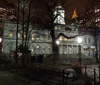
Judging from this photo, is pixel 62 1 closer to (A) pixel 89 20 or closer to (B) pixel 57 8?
(B) pixel 57 8

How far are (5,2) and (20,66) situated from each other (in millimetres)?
9895

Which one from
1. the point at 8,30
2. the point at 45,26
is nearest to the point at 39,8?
the point at 45,26

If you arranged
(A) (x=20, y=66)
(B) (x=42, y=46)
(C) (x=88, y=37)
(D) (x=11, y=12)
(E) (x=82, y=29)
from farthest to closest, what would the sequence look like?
(C) (x=88, y=37) → (B) (x=42, y=46) → (D) (x=11, y=12) → (E) (x=82, y=29) → (A) (x=20, y=66)

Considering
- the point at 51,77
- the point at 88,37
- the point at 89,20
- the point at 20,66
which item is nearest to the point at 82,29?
the point at 89,20

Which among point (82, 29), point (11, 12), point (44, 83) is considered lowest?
point (44, 83)

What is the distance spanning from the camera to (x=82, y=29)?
91.4 feet

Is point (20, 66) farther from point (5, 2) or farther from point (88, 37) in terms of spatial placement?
point (88, 37)

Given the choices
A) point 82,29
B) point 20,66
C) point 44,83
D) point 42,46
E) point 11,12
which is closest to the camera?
point 44,83

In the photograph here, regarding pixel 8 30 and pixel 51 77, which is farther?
pixel 8 30

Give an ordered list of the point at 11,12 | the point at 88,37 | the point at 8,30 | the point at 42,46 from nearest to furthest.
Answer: the point at 11,12 → the point at 8,30 → the point at 42,46 → the point at 88,37

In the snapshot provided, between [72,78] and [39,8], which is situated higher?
[39,8]

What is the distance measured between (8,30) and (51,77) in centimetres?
5376

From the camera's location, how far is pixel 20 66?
2492 centimetres

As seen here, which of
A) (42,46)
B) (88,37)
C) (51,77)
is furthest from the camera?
(88,37)
